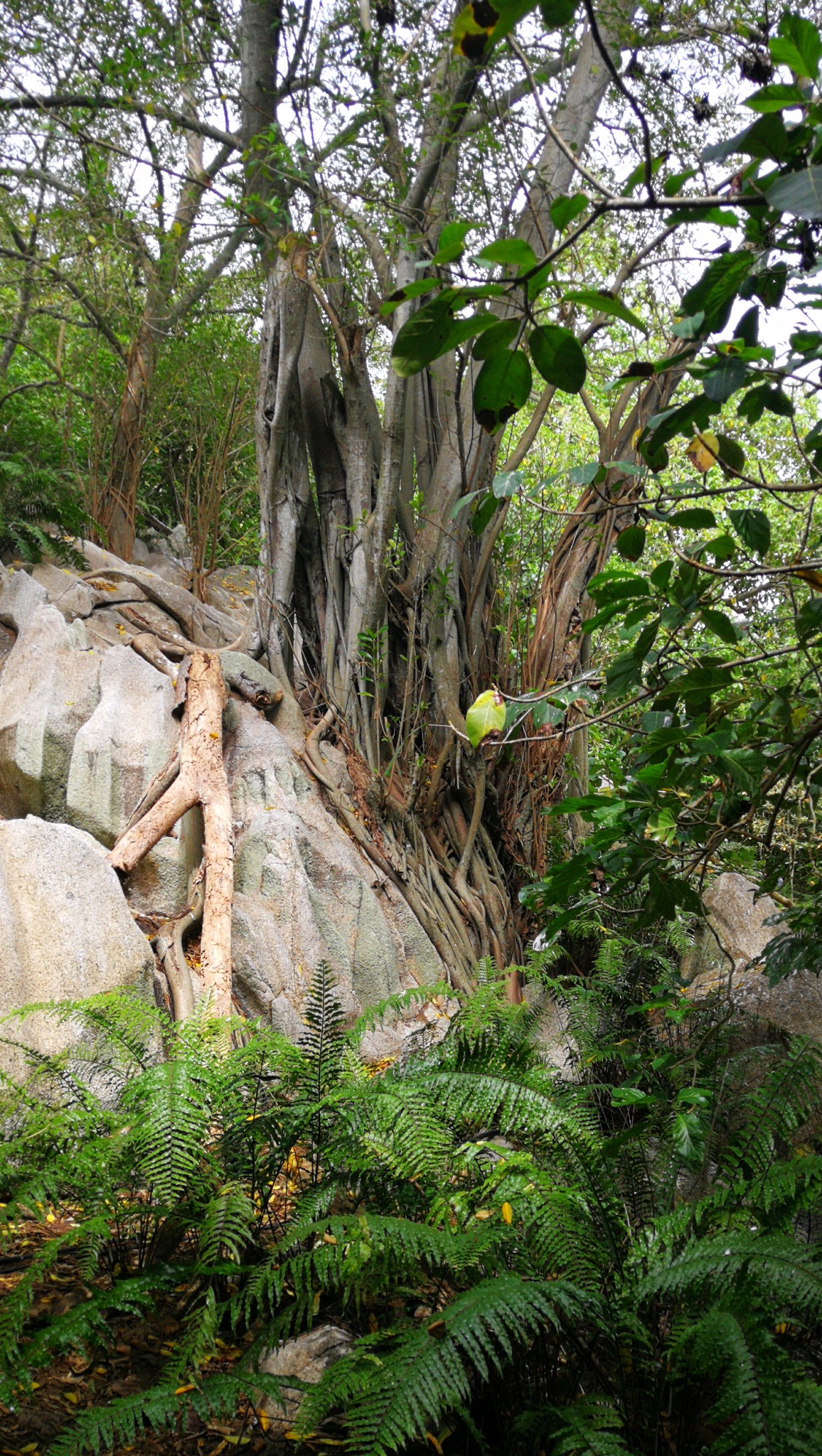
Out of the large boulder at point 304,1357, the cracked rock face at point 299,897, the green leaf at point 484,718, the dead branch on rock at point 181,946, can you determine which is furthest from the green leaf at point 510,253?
the cracked rock face at point 299,897

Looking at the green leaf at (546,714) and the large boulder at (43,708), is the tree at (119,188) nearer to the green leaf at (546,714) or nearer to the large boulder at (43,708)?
the large boulder at (43,708)

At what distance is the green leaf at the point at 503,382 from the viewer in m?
1.28

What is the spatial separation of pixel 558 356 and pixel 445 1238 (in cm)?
179

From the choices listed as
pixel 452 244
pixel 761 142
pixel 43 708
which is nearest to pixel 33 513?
pixel 43 708

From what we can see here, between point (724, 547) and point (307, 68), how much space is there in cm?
641

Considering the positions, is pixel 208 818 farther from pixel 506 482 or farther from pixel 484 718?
pixel 484 718

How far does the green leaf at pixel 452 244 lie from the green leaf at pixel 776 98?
358mm

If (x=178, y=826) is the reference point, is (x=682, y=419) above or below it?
above

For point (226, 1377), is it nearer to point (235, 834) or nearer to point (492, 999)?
point (492, 999)

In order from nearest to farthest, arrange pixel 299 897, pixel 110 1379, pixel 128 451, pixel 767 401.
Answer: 1. pixel 767 401
2. pixel 110 1379
3. pixel 299 897
4. pixel 128 451

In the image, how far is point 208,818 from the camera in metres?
5.06

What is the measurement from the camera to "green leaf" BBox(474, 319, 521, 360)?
1.24 metres

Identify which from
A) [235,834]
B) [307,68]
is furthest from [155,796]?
[307,68]

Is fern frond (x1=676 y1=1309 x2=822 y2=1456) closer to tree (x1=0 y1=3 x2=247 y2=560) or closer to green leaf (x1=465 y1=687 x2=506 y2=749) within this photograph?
green leaf (x1=465 y1=687 x2=506 y2=749)
